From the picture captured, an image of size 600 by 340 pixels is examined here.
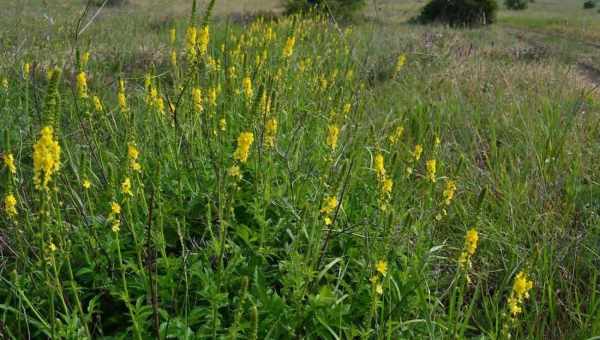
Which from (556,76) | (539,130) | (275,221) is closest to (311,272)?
(275,221)

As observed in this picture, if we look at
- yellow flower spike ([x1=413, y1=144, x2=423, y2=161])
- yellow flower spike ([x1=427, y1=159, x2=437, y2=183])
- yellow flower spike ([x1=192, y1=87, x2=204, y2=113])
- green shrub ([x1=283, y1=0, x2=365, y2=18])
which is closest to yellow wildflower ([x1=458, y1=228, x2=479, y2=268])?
yellow flower spike ([x1=427, y1=159, x2=437, y2=183])

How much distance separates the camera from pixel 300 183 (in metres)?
2.38

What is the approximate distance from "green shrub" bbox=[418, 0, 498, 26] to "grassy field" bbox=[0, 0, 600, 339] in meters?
10.8

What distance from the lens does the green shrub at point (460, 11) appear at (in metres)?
14.2

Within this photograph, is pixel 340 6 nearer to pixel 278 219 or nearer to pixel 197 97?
pixel 197 97

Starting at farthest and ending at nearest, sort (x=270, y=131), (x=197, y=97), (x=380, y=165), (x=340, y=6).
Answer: (x=340, y=6)
(x=197, y=97)
(x=270, y=131)
(x=380, y=165)

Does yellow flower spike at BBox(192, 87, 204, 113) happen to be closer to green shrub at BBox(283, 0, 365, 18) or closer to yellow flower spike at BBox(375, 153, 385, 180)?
yellow flower spike at BBox(375, 153, 385, 180)

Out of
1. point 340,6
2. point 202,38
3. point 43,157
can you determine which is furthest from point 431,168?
point 340,6

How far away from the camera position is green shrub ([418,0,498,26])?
1421 centimetres

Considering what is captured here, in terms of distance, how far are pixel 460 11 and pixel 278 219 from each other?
13891 millimetres

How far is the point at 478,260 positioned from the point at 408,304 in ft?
2.37

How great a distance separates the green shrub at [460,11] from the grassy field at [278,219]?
10.8 metres

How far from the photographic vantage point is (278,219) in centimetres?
232

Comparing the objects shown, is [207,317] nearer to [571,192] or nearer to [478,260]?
[478,260]
